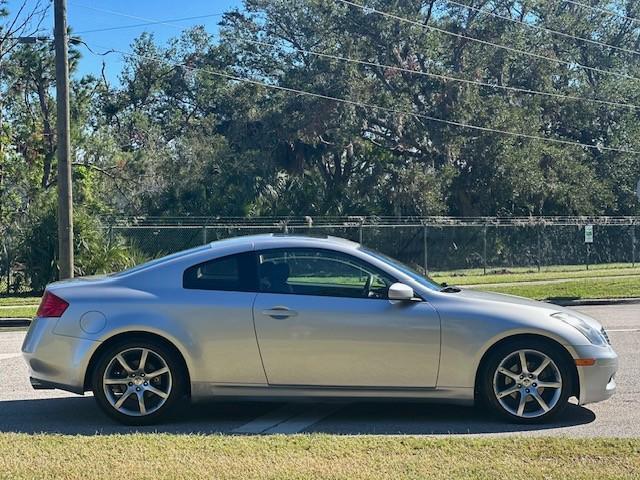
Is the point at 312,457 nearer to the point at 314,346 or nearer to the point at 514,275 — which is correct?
the point at 314,346

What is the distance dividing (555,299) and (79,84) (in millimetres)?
20572

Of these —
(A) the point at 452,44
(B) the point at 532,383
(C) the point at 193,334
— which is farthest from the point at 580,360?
(A) the point at 452,44

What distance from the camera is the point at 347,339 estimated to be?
6195mm

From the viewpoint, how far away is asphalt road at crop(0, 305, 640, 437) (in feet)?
20.2

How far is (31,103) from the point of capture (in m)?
29.5

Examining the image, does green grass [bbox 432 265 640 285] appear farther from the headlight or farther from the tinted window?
the tinted window

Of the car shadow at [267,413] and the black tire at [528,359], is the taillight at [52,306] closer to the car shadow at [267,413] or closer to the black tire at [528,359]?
the car shadow at [267,413]

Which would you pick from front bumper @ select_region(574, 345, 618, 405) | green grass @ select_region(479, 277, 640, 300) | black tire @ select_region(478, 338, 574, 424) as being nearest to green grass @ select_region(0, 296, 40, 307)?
green grass @ select_region(479, 277, 640, 300)

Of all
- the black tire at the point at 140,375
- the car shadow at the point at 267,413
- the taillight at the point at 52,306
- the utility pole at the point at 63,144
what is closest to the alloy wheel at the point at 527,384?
the car shadow at the point at 267,413

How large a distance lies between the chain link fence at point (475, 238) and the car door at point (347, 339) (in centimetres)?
2113

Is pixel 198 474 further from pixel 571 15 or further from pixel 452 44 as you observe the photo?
pixel 571 15

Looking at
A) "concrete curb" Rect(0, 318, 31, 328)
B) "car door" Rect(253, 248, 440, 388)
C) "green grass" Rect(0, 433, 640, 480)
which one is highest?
"car door" Rect(253, 248, 440, 388)

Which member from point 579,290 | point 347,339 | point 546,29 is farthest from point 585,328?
point 546,29

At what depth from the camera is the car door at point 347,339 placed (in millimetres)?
6184
